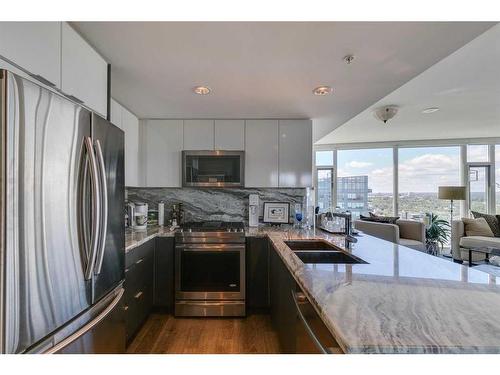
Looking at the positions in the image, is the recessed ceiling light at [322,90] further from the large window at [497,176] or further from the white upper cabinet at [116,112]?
the large window at [497,176]

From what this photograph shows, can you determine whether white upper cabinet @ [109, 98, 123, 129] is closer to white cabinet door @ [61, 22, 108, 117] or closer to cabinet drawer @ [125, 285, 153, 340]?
white cabinet door @ [61, 22, 108, 117]

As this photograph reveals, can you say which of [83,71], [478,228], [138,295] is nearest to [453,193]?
[478,228]

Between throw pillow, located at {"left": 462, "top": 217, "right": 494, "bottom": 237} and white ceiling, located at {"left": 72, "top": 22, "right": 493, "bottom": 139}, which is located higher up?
white ceiling, located at {"left": 72, "top": 22, "right": 493, "bottom": 139}

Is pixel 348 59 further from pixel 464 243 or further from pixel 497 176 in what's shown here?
pixel 497 176

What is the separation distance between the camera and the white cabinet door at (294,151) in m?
2.90

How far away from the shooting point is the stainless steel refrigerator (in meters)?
0.75

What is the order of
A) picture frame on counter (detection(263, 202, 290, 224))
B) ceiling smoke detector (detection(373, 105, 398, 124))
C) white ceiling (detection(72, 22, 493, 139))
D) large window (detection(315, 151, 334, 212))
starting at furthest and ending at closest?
large window (detection(315, 151, 334, 212)) → ceiling smoke detector (detection(373, 105, 398, 124)) → picture frame on counter (detection(263, 202, 290, 224)) → white ceiling (detection(72, 22, 493, 139))

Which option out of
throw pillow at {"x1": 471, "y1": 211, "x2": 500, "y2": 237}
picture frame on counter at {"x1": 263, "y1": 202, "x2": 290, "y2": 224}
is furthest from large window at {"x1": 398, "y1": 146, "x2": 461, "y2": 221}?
picture frame on counter at {"x1": 263, "y1": 202, "x2": 290, "y2": 224}

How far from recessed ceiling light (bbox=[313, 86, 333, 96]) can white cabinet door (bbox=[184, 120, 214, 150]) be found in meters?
1.33

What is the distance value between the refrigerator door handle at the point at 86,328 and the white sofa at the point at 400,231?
12.5 feet
